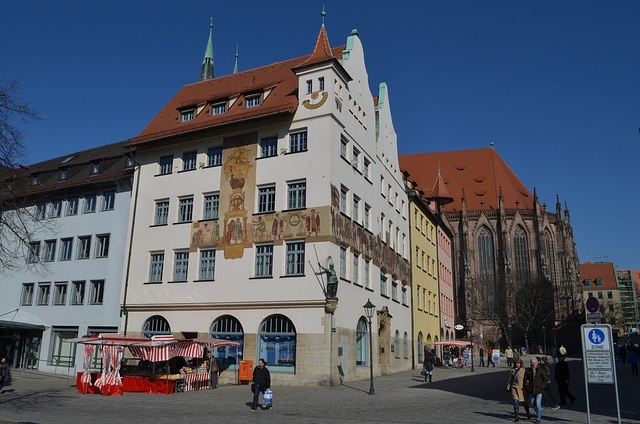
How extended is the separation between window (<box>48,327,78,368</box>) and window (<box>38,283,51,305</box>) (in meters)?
2.09

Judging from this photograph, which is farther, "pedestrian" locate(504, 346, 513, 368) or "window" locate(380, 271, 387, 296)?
"pedestrian" locate(504, 346, 513, 368)

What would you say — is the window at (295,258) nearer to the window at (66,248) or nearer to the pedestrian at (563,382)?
the pedestrian at (563,382)

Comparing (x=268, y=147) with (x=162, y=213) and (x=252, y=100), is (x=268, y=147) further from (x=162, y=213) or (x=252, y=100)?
(x=162, y=213)

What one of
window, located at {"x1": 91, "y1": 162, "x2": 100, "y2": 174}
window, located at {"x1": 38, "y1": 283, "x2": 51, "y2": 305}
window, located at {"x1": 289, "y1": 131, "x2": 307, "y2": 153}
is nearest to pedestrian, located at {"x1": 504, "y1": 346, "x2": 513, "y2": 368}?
window, located at {"x1": 289, "y1": 131, "x2": 307, "y2": 153}

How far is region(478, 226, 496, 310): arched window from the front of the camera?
7312cm

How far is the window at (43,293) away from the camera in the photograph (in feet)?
107

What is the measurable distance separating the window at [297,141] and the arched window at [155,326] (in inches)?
397

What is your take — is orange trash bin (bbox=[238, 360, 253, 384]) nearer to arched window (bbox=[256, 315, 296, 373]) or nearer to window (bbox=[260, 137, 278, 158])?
arched window (bbox=[256, 315, 296, 373])

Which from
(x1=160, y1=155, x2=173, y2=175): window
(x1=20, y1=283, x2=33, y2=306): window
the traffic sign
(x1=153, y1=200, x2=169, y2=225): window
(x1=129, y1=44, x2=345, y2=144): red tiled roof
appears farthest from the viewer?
(x1=20, y1=283, x2=33, y2=306): window

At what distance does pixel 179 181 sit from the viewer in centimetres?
2869

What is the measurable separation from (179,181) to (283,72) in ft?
25.7

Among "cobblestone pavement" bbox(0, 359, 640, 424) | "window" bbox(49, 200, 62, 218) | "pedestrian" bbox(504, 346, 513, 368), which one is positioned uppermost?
"window" bbox(49, 200, 62, 218)

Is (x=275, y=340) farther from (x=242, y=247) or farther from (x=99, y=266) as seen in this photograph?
(x=99, y=266)

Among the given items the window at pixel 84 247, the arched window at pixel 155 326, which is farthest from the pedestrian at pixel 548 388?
the window at pixel 84 247
